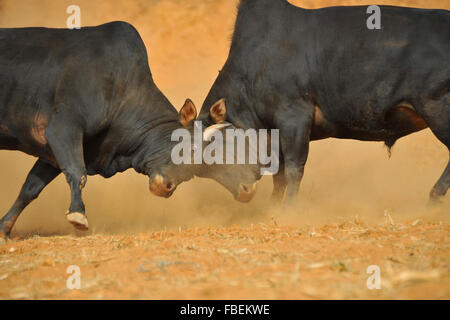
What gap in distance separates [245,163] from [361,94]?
1327 mm

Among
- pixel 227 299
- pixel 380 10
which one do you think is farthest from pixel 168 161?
pixel 227 299

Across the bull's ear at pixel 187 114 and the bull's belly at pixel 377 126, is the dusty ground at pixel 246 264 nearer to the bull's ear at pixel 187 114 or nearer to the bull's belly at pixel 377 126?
the bull's belly at pixel 377 126

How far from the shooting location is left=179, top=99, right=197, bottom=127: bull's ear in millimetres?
6137

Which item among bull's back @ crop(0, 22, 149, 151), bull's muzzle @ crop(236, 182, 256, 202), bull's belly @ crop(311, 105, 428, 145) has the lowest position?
bull's muzzle @ crop(236, 182, 256, 202)

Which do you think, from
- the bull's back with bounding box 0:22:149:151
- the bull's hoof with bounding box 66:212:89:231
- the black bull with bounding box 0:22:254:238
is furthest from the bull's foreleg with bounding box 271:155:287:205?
the bull's hoof with bounding box 66:212:89:231

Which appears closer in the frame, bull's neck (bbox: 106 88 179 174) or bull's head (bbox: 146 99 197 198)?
bull's head (bbox: 146 99 197 198)

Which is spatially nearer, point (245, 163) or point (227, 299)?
point (227, 299)

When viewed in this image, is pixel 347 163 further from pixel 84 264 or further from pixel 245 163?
pixel 84 264

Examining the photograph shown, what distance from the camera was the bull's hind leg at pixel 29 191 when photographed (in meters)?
6.48

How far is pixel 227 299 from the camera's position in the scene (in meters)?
3.04

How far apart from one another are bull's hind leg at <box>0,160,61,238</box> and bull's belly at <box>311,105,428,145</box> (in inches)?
114

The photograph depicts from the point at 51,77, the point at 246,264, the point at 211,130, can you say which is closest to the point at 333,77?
the point at 211,130

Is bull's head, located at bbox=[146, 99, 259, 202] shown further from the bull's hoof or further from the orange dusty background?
→ the bull's hoof

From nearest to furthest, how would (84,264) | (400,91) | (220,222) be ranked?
(84,264) → (400,91) → (220,222)
